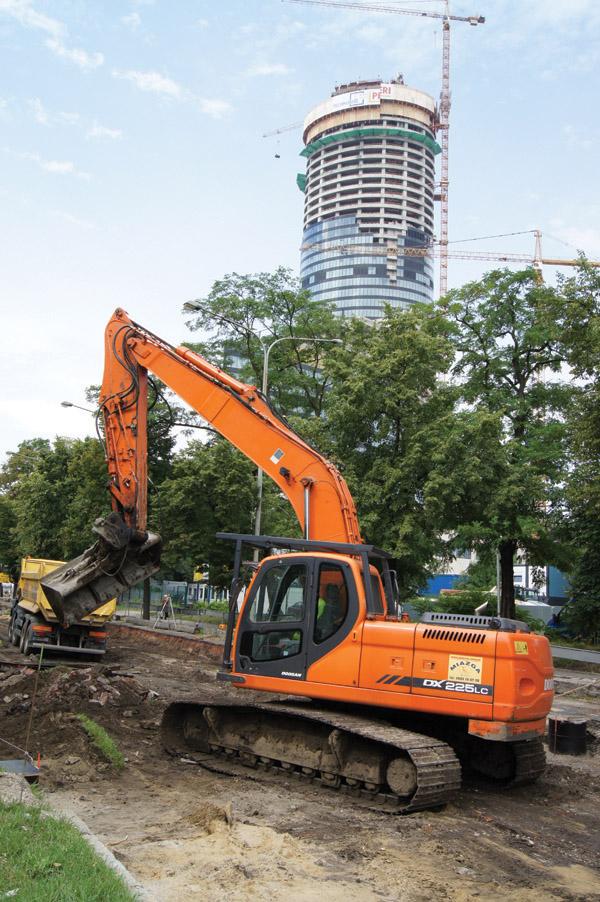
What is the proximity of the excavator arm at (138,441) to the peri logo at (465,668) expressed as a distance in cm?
301

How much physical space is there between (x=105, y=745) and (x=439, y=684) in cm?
421

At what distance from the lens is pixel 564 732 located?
12789 millimetres

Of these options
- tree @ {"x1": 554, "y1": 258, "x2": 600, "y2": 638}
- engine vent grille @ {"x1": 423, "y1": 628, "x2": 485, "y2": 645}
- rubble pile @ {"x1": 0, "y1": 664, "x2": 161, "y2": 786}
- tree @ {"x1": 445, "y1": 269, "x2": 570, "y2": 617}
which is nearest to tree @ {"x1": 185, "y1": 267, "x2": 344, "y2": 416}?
tree @ {"x1": 445, "y1": 269, "x2": 570, "y2": 617}

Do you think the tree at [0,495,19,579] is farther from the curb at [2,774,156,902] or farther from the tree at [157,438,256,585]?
the curb at [2,774,156,902]

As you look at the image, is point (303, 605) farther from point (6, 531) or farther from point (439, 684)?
point (6, 531)

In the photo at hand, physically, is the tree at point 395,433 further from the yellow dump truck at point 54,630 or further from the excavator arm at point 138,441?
the excavator arm at point 138,441

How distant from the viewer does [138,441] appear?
42.0 feet

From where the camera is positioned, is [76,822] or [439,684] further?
[439,684]

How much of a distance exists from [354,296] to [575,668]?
172301 mm

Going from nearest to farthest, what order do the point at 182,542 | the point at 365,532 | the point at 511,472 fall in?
the point at 365,532, the point at 511,472, the point at 182,542

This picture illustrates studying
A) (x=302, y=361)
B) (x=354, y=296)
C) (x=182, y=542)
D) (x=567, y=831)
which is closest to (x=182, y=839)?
(x=567, y=831)

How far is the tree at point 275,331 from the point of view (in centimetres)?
3562

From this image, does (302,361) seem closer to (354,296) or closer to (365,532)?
(365,532)

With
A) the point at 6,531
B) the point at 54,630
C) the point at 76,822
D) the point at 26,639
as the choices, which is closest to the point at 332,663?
the point at 76,822
